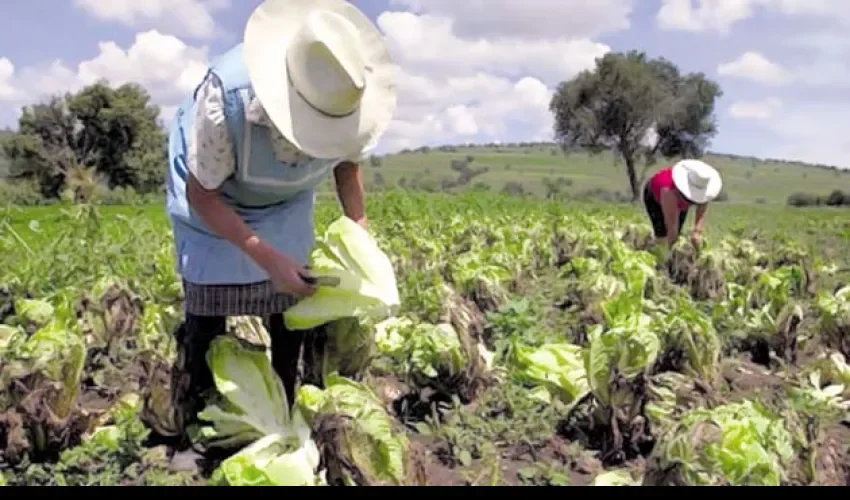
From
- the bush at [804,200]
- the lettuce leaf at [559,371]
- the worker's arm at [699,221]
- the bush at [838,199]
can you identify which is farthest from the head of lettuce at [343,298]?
the bush at [804,200]

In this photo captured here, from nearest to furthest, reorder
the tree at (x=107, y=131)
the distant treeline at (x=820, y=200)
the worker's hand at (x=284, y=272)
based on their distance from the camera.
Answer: the worker's hand at (x=284, y=272), the distant treeline at (x=820, y=200), the tree at (x=107, y=131)

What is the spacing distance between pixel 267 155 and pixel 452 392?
1.45 meters

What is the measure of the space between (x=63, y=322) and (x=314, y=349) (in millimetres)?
1040

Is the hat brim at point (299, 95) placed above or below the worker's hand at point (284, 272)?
above

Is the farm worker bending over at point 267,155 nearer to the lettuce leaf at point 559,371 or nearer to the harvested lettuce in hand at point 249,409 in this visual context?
the harvested lettuce in hand at point 249,409

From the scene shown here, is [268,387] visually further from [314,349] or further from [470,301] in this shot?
[470,301]

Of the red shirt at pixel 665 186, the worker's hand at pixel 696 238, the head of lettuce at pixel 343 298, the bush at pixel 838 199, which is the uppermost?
the bush at pixel 838 199

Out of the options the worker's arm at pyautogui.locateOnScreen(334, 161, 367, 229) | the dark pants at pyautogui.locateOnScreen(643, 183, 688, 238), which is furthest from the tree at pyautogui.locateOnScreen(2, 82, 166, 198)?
the worker's arm at pyautogui.locateOnScreen(334, 161, 367, 229)

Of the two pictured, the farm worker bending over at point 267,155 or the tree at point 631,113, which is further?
the tree at point 631,113

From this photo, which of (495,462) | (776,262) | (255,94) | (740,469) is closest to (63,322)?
(255,94)

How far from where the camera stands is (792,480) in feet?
9.34

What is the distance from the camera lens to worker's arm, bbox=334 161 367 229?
378cm

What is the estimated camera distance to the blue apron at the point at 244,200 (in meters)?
3.25

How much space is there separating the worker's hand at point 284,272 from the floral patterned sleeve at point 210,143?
0.31m
